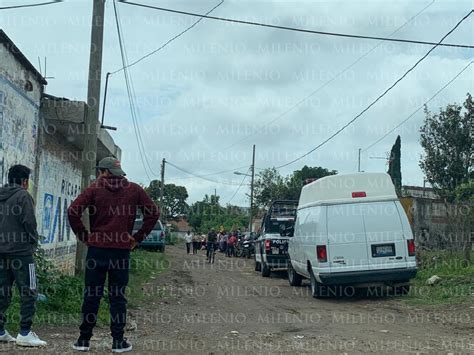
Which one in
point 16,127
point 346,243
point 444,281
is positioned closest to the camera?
point 16,127

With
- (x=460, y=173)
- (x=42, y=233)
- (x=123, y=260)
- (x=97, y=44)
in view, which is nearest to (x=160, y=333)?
(x=123, y=260)

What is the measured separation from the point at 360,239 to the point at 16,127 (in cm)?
665

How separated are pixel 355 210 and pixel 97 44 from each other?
6012 mm

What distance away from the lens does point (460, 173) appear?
31.9 metres

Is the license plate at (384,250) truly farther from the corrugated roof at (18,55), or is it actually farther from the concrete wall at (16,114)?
the corrugated roof at (18,55)

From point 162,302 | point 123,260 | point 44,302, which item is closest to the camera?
point 123,260

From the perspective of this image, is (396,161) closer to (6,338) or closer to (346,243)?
(346,243)

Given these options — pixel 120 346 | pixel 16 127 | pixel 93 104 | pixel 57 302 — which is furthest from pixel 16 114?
pixel 120 346

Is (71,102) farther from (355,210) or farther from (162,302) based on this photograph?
(355,210)

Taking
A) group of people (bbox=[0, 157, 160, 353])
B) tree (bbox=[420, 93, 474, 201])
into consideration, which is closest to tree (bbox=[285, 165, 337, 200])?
tree (bbox=[420, 93, 474, 201])

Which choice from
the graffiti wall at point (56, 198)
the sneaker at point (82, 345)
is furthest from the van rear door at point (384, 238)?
the sneaker at point (82, 345)

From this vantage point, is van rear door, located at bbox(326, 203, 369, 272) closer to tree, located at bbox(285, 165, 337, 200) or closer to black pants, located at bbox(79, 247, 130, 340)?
black pants, located at bbox(79, 247, 130, 340)

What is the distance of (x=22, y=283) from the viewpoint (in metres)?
6.29

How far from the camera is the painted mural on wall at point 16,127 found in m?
9.03
